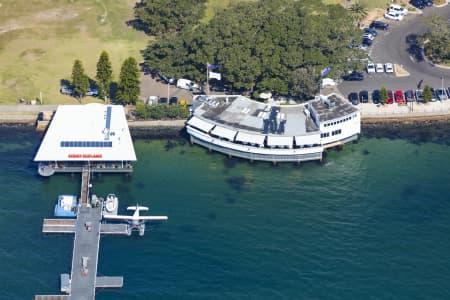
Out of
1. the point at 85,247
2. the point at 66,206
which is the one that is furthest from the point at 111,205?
the point at 85,247

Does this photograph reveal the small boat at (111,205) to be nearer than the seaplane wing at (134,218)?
No

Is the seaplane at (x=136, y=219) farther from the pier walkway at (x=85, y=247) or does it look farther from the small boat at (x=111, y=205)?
the small boat at (x=111, y=205)

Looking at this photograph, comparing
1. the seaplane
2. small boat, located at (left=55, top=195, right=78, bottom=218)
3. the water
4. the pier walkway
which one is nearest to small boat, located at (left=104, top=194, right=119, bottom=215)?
the pier walkway

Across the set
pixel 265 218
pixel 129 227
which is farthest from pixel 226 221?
pixel 129 227

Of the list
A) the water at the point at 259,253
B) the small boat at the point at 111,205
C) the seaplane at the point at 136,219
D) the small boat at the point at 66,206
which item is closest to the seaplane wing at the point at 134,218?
the seaplane at the point at 136,219

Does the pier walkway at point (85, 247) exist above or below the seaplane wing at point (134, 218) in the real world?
below

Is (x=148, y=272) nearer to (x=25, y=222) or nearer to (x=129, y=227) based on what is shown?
(x=129, y=227)
